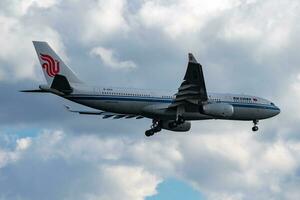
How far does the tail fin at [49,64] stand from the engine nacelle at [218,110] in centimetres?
1381

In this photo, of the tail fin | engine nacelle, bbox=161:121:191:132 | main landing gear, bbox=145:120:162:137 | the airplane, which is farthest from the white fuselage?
the tail fin

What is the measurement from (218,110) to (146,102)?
7365 mm

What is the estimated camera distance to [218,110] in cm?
8194

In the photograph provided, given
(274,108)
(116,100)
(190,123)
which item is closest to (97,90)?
(116,100)

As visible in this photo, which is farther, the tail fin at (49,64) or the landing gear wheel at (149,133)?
the landing gear wheel at (149,133)

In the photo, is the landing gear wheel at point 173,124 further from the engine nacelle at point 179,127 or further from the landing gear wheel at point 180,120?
the engine nacelle at point 179,127

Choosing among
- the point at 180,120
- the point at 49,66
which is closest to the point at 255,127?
the point at 180,120

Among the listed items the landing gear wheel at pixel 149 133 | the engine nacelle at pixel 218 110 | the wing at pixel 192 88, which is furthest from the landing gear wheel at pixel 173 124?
the engine nacelle at pixel 218 110

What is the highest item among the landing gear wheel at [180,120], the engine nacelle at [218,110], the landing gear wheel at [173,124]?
the engine nacelle at [218,110]

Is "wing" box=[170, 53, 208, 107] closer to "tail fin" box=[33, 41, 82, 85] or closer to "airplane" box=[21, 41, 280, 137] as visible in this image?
"airplane" box=[21, 41, 280, 137]

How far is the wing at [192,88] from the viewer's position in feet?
245

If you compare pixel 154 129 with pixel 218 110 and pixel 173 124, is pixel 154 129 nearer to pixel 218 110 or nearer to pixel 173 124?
pixel 173 124

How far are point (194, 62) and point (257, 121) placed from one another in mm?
19541

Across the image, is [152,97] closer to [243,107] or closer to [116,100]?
[116,100]
